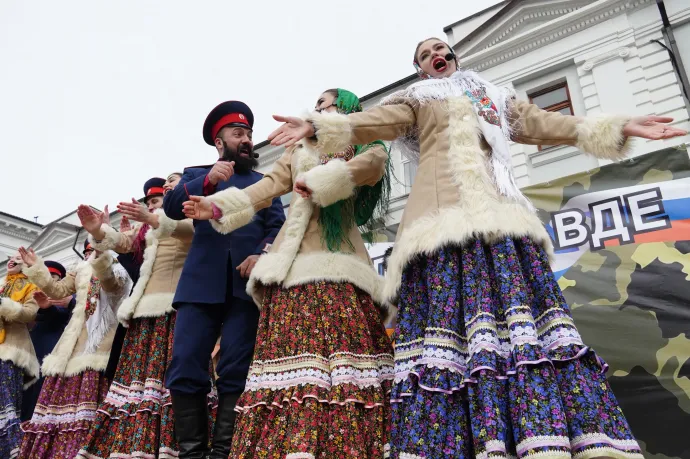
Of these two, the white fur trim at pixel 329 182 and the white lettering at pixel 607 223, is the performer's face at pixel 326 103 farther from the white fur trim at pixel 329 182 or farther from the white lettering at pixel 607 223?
the white lettering at pixel 607 223

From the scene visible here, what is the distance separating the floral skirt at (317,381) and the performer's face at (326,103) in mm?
1039

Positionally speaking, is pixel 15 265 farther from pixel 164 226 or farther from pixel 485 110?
pixel 485 110

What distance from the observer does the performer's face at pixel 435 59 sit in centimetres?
264

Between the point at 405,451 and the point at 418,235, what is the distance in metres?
0.79

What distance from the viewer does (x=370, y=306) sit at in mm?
2619

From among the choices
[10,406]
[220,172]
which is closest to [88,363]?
[10,406]

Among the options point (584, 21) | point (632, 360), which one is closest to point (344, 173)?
point (632, 360)

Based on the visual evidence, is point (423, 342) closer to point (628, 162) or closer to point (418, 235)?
point (418, 235)

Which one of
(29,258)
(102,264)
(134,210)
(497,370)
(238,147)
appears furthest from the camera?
(29,258)

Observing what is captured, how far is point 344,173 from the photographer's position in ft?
8.43

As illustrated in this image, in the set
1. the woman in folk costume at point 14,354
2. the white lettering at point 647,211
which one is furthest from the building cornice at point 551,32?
the woman in folk costume at point 14,354

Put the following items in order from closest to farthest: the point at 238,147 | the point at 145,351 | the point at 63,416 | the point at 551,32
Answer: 1. the point at 238,147
2. the point at 145,351
3. the point at 63,416
4. the point at 551,32

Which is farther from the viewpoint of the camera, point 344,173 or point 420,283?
point 344,173

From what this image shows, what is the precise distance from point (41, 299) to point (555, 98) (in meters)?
11.0
